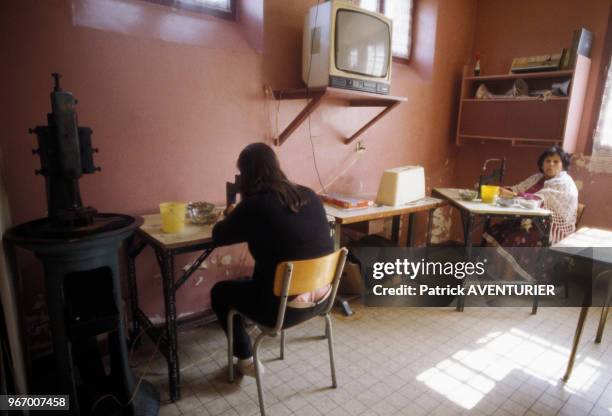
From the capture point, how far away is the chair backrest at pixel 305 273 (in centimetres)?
154

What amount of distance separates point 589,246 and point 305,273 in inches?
61.1

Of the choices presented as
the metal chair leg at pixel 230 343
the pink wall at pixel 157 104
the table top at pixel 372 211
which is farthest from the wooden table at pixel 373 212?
the metal chair leg at pixel 230 343

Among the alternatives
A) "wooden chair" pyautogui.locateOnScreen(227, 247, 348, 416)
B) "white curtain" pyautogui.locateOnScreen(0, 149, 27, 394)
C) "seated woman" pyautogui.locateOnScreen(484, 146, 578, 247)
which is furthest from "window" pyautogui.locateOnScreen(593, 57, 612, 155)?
"white curtain" pyautogui.locateOnScreen(0, 149, 27, 394)

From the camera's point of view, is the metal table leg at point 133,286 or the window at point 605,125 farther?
the window at point 605,125

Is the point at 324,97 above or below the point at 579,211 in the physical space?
above

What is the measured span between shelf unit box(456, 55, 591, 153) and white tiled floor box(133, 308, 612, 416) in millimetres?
1593

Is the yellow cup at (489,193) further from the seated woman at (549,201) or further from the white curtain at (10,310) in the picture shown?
the white curtain at (10,310)

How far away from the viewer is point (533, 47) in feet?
12.0

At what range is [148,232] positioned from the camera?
1887mm

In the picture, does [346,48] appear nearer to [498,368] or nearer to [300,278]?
[300,278]

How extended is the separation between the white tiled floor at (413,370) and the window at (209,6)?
203cm

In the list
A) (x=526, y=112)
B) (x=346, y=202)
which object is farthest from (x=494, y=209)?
(x=526, y=112)

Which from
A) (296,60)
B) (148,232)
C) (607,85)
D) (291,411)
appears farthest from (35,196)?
(607,85)

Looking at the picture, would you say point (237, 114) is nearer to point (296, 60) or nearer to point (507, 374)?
point (296, 60)
